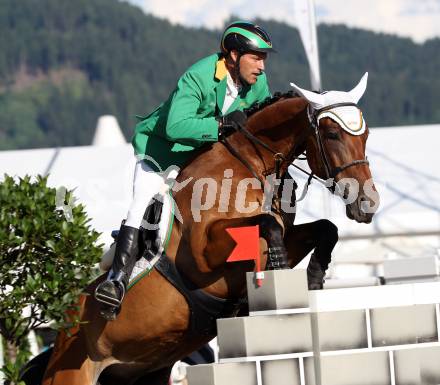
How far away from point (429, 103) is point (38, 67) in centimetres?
6855

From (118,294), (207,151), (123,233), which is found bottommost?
(118,294)

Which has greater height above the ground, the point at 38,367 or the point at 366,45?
the point at 366,45

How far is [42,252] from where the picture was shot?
5359mm

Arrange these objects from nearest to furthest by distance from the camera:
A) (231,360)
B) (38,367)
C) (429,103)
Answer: (231,360)
(38,367)
(429,103)

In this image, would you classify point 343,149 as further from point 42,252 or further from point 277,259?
point 42,252

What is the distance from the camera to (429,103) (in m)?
101

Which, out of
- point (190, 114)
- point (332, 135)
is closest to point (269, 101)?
point (190, 114)

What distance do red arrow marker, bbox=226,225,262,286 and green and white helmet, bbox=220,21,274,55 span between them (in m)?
0.99

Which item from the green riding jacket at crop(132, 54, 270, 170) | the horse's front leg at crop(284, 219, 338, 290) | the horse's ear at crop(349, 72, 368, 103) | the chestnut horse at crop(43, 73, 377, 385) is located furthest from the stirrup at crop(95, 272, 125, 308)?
the horse's ear at crop(349, 72, 368, 103)

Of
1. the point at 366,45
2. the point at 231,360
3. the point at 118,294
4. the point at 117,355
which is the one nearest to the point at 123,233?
the point at 118,294

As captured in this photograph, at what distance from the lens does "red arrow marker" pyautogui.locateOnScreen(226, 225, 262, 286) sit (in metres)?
4.49

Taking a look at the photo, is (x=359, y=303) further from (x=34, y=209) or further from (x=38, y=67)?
(x=38, y=67)

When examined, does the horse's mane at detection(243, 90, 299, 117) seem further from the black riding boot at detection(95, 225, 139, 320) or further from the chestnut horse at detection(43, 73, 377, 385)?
the black riding boot at detection(95, 225, 139, 320)

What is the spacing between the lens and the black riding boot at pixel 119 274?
16.5 ft
